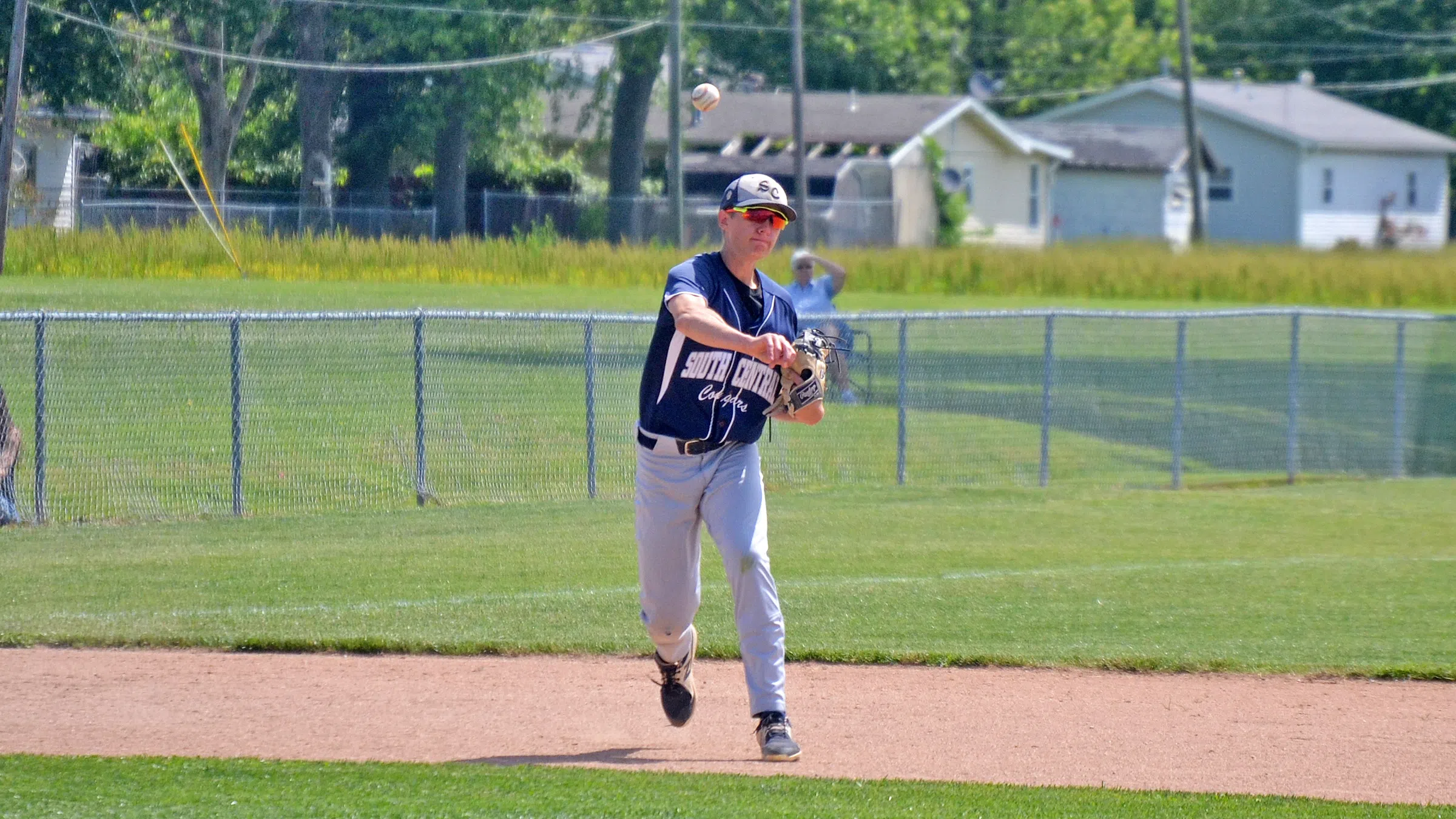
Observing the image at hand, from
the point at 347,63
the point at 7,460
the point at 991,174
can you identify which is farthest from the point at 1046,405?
the point at 991,174

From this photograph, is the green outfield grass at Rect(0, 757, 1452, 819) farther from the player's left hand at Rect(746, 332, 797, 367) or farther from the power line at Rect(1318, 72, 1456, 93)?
the power line at Rect(1318, 72, 1456, 93)

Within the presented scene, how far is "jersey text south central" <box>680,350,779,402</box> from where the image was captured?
5137 mm

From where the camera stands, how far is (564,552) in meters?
9.83

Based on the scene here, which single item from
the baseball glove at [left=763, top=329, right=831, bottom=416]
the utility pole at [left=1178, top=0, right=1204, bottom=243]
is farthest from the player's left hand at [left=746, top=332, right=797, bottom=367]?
the utility pole at [left=1178, top=0, right=1204, bottom=243]

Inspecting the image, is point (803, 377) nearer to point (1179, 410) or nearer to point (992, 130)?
point (1179, 410)

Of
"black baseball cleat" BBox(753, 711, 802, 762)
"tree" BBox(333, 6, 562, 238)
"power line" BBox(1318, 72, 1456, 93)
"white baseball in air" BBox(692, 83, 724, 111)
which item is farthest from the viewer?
"power line" BBox(1318, 72, 1456, 93)

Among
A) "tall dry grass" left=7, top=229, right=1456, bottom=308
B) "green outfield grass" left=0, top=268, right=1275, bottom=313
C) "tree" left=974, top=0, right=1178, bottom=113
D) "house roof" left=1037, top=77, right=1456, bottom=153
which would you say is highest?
"tree" left=974, top=0, right=1178, bottom=113

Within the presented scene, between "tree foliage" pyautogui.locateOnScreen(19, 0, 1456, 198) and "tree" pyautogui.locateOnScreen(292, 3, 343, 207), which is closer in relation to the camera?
"tree foliage" pyautogui.locateOnScreen(19, 0, 1456, 198)

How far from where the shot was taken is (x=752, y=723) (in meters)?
5.93

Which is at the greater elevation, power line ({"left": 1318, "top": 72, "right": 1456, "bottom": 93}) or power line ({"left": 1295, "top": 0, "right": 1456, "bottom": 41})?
power line ({"left": 1295, "top": 0, "right": 1456, "bottom": 41})

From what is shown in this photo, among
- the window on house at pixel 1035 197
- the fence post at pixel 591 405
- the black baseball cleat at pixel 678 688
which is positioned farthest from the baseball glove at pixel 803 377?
the window on house at pixel 1035 197

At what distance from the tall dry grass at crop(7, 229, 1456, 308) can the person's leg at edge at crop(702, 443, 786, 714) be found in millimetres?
12838

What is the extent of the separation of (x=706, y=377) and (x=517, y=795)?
1477mm

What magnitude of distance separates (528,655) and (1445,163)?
5275cm
